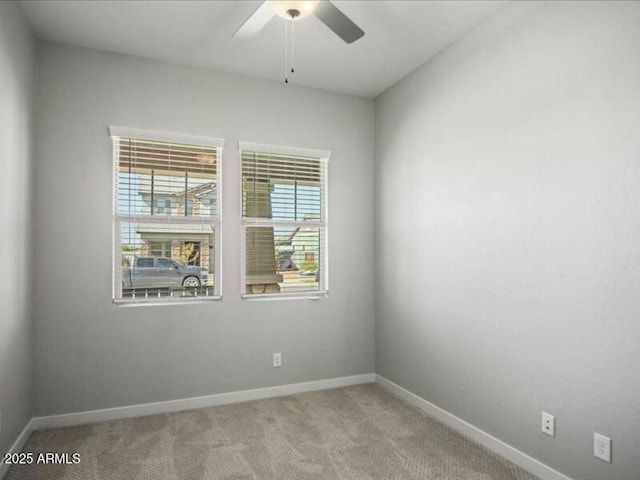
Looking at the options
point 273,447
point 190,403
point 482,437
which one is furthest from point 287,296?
point 482,437

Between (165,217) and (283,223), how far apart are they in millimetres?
975

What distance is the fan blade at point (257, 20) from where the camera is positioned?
199 cm

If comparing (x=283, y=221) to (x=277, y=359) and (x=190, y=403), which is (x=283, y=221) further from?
(x=190, y=403)

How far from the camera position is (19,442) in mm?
2494

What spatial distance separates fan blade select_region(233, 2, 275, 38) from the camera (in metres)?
1.99

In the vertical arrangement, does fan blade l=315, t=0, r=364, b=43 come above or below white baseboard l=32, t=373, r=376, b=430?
above

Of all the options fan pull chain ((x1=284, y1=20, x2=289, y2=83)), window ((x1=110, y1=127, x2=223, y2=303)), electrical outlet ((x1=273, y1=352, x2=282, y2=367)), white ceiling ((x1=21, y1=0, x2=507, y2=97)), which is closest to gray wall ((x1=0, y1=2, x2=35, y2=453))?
white ceiling ((x1=21, y1=0, x2=507, y2=97))

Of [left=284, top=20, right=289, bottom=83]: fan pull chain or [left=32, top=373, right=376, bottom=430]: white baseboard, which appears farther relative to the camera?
[left=32, top=373, right=376, bottom=430]: white baseboard

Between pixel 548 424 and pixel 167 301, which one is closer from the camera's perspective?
pixel 548 424

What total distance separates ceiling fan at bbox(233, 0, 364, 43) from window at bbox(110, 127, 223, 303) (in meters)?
1.40

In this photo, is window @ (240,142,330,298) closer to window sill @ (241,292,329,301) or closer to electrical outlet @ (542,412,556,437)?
window sill @ (241,292,329,301)

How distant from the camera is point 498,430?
252 centimetres

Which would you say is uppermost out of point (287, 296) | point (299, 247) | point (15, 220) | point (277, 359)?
point (15, 220)

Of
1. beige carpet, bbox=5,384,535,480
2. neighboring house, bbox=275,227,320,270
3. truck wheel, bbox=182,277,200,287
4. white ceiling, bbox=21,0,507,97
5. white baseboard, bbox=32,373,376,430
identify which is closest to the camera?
beige carpet, bbox=5,384,535,480
